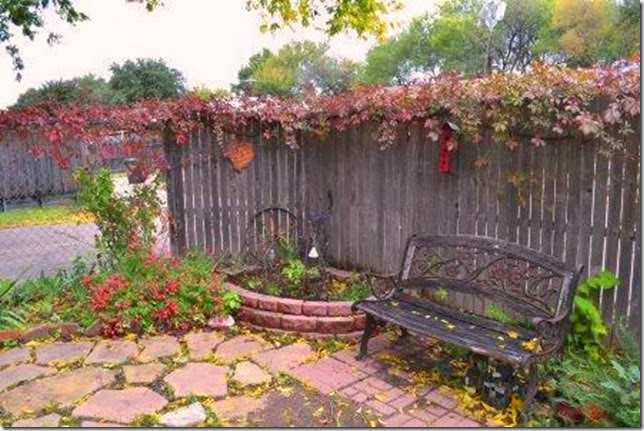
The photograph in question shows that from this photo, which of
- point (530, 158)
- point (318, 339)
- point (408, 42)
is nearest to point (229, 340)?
point (318, 339)

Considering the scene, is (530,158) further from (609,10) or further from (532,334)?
(609,10)

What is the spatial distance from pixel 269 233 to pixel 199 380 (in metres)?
2.41

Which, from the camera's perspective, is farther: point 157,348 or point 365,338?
point 157,348

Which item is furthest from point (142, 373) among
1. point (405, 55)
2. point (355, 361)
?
point (405, 55)

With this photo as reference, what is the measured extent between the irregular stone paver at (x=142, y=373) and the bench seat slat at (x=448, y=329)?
1.53 m

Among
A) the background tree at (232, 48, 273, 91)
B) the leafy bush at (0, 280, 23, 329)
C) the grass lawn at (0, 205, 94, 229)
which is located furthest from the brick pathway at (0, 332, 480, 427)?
the background tree at (232, 48, 273, 91)

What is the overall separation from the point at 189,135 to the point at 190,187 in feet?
1.84

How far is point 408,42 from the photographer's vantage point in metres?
53.5

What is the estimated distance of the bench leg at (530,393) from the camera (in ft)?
10.3

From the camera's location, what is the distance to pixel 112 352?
4.18 meters

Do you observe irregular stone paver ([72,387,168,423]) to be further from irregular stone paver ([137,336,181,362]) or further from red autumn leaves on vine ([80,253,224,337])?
red autumn leaves on vine ([80,253,224,337])

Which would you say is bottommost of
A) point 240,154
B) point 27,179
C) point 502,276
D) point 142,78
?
point 502,276

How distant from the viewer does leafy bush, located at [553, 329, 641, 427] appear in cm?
285

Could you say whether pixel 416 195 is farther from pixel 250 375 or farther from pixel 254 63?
pixel 254 63
